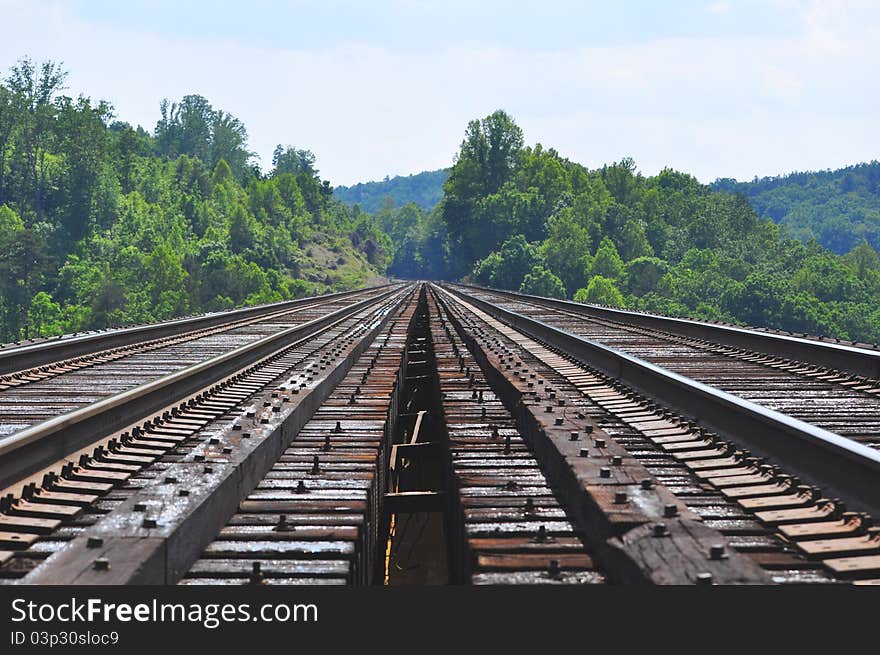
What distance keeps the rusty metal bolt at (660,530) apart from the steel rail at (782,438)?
141 centimetres

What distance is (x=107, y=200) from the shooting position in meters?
108

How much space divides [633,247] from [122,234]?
64.0 m

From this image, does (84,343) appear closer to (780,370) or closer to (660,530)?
(780,370)

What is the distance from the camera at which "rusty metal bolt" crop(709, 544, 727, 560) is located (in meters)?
2.95

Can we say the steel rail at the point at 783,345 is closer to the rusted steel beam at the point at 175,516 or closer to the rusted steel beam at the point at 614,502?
the rusted steel beam at the point at 614,502

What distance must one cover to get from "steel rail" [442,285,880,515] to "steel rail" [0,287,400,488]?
14.6ft

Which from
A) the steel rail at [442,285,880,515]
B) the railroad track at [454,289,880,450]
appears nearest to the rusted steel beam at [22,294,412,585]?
the steel rail at [442,285,880,515]

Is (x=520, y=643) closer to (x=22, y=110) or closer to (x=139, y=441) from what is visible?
(x=139, y=441)

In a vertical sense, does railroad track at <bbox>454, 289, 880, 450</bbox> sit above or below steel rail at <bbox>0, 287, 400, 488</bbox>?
above

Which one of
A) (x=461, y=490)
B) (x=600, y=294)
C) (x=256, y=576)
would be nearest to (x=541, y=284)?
(x=600, y=294)

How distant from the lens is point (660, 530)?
3213 mm

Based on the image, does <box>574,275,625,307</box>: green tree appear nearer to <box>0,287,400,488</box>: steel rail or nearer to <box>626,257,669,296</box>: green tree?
<box>626,257,669,296</box>: green tree

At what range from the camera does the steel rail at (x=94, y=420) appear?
4887mm

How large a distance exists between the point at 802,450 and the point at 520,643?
9.68ft
